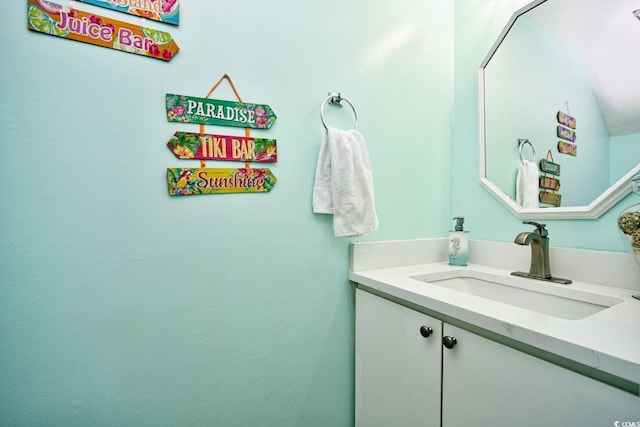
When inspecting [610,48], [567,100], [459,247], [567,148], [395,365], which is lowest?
[395,365]

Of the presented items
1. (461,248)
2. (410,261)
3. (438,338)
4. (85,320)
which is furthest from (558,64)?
(85,320)

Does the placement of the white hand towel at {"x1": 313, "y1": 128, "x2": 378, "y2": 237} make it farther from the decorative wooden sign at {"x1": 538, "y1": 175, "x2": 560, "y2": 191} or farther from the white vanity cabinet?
the decorative wooden sign at {"x1": 538, "y1": 175, "x2": 560, "y2": 191}

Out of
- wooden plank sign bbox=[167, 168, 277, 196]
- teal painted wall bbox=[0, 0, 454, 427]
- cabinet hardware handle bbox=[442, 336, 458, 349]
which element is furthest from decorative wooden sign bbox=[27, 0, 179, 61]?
cabinet hardware handle bbox=[442, 336, 458, 349]

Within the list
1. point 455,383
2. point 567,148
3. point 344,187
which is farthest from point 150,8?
point 567,148

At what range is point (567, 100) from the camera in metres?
0.94

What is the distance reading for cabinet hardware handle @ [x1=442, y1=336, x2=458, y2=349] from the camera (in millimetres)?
672

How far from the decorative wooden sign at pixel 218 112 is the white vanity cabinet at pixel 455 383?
647 millimetres

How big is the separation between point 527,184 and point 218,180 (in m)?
1.04

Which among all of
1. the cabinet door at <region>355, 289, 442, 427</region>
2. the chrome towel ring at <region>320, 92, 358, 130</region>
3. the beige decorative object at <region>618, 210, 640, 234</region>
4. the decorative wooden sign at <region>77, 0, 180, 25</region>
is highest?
the decorative wooden sign at <region>77, 0, 180, 25</region>

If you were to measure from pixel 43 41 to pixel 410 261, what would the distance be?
1.23 meters

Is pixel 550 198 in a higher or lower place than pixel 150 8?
lower

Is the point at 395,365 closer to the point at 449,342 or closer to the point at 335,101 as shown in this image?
the point at 449,342

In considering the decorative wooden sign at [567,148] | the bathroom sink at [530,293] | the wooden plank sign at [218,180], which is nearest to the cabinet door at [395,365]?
the bathroom sink at [530,293]

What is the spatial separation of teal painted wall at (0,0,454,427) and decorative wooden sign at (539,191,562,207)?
0.45 meters
